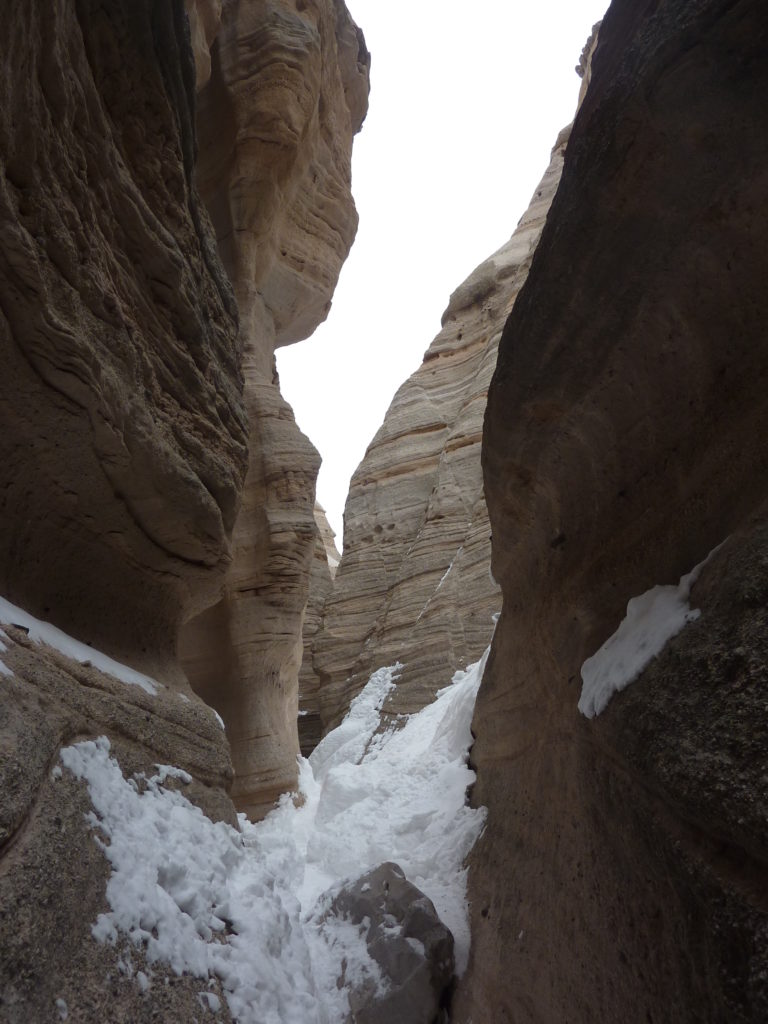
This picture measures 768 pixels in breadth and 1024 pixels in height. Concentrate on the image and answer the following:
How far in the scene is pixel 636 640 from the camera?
302 centimetres

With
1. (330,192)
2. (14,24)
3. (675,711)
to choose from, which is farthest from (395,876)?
(330,192)

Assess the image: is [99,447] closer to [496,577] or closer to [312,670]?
[496,577]

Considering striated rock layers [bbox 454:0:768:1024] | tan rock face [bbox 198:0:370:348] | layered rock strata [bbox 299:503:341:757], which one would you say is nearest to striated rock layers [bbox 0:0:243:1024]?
striated rock layers [bbox 454:0:768:1024]

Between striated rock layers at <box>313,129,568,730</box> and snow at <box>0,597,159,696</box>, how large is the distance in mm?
7998

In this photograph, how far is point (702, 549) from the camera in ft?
9.43

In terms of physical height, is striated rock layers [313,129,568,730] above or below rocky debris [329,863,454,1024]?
above

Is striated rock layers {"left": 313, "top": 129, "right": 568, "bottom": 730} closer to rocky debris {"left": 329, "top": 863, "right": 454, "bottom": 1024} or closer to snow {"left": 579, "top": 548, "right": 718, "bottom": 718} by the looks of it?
rocky debris {"left": 329, "top": 863, "right": 454, "bottom": 1024}

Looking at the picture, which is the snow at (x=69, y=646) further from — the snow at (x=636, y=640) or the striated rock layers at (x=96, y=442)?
the snow at (x=636, y=640)

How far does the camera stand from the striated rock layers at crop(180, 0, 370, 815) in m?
9.47

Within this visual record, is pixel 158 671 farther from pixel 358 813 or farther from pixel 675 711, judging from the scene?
pixel 675 711

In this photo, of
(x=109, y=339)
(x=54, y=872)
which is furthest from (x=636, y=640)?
(x=109, y=339)

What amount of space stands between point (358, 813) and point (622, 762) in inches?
172

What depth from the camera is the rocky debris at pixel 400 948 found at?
140 inches

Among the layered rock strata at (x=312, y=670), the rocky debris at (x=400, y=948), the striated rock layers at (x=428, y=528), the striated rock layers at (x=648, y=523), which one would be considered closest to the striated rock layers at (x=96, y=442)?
the rocky debris at (x=400, y=948)
